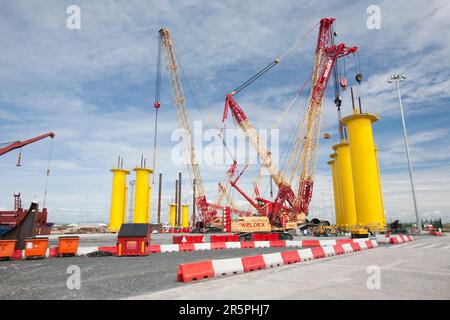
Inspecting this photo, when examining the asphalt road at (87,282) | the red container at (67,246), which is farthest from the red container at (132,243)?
the asphalt road at (87,282)

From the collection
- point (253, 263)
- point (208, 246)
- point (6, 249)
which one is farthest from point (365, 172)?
point (6, 249)

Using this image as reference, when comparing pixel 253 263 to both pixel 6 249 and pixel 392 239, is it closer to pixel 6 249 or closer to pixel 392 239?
pixel 6 249

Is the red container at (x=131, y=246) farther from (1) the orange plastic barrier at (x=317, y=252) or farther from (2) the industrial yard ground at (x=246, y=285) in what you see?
(1) the orange plastic barrier at (x=317, y=252)

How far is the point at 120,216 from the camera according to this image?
60.6 m

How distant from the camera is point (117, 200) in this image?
5991 cm

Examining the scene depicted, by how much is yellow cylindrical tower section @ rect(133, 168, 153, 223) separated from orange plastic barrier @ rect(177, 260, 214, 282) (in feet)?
173

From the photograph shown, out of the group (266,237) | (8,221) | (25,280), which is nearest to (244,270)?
(25,280)

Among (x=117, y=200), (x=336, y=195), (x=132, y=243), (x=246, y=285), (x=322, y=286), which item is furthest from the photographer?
(x=117, y=200)

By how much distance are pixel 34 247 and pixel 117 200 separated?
→ 4474cm

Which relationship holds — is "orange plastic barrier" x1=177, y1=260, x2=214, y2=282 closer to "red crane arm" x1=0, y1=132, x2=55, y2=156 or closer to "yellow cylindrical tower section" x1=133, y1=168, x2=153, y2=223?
"red crane arm" x1=0, y1=132, x2=55, y2=156

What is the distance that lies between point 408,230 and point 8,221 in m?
58.1

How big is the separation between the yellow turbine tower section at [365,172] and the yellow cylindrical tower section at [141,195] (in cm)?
4481

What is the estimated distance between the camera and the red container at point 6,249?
53.2ft
